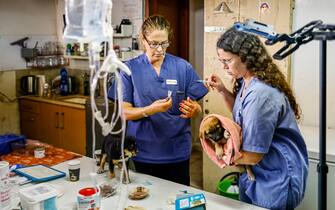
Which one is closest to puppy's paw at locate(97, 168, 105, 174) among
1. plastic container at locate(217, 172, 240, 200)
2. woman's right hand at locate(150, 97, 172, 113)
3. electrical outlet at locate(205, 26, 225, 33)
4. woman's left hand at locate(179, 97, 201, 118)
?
woman's right hand at locate(150, 97, 172, 113)

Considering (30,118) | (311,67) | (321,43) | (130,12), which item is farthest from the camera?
(30,118)

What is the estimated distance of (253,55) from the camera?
5.46 ft

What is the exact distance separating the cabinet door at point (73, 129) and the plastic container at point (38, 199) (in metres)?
2.54

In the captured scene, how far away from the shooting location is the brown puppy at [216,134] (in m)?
1.68

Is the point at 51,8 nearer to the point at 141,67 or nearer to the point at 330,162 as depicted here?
the point at 141,67

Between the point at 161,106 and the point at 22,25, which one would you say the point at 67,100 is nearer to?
the point at 22,25

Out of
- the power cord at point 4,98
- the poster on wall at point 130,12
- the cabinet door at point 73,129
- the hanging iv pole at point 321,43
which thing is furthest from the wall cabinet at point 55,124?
the hanging iv pole at point 321,43

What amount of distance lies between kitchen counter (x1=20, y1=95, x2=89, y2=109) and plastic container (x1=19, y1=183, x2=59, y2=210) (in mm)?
2544

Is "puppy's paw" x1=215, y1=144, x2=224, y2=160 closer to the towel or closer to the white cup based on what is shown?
the towel

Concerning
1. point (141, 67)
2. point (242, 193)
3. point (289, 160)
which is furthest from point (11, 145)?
point (289, 160)

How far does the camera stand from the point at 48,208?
1.57 meters

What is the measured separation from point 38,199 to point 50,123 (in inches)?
124

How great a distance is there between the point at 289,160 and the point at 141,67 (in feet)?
3.55

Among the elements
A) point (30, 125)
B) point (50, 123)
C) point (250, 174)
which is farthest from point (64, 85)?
point (250, 174)
